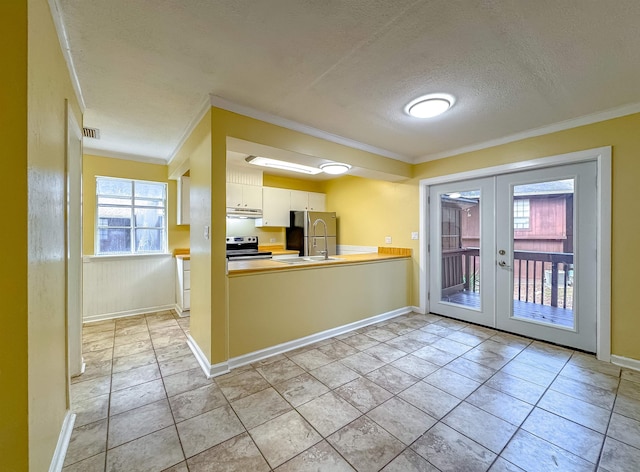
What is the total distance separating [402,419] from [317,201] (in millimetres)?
4636

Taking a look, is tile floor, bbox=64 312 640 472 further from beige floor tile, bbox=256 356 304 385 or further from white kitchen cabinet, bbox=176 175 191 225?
white kitchen cabinet, bbox=176 175 191 225

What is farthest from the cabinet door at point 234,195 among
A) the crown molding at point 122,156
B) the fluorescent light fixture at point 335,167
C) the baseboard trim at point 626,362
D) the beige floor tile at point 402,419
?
the baseboard trim at point 626,362

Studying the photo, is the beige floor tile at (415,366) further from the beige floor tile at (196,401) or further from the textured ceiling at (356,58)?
the textured ceiling at (356,58)

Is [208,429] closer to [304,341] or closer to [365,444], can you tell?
[365,444]

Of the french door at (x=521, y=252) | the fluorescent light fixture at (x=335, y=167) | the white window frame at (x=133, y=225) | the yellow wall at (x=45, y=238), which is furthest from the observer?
the white window frame at (x=133, y=225)

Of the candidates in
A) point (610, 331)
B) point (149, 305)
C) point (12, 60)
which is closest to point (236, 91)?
point (12, 60)

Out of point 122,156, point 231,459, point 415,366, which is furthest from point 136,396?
point 122,156

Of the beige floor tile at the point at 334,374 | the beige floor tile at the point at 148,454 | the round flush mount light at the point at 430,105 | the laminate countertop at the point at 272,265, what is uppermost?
the round flush mount light at the point at 430,105

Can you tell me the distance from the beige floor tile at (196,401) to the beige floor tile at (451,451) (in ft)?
4.75

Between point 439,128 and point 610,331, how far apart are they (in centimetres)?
271

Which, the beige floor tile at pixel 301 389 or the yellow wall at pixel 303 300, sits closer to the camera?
the beige floor tile at pixel 301 389

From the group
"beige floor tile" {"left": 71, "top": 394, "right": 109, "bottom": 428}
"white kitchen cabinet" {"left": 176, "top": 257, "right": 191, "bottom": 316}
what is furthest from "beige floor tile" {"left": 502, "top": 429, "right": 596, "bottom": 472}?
"white kitchen cabinet" {"left": 176, "top": 257, "right": 191, "bottom": 316}

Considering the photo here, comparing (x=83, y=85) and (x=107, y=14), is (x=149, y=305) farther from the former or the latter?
(x=107, y=14)

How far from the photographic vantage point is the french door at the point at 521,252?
283 cm
